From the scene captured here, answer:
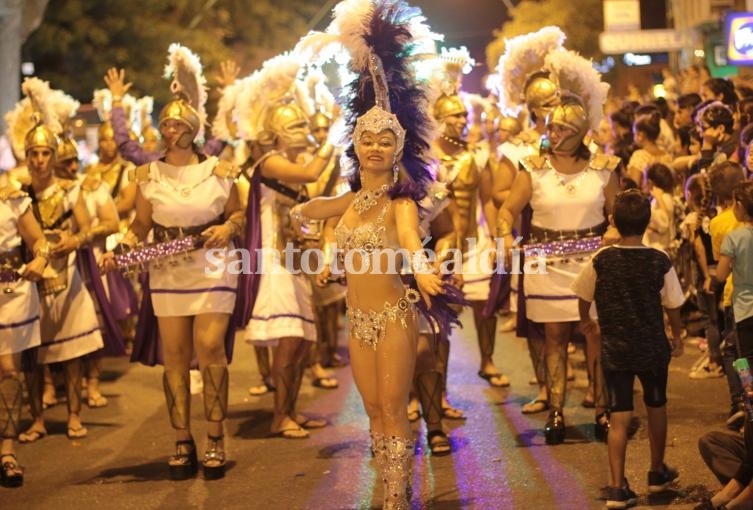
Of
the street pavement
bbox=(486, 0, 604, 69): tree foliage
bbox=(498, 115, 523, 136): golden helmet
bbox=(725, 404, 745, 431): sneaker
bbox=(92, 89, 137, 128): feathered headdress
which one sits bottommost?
the street pavement

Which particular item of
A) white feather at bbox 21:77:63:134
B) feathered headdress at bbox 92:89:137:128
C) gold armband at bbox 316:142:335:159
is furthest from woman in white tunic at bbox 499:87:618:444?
feathered headdress at bbox 92:89:137:128

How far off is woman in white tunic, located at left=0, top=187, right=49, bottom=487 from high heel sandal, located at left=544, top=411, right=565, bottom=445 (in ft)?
11.5

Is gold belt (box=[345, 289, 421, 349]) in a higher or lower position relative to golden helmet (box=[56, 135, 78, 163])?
lower

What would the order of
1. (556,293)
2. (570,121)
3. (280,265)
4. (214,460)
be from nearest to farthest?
(214,460)
(570,121)
(556,293)
(280,265)

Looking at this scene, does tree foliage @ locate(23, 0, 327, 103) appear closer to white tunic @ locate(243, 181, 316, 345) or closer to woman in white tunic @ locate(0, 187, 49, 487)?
white tunic @ locate(243, 181, 316, 345)

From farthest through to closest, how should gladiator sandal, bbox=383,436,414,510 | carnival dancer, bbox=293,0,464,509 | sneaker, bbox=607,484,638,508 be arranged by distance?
1. sneaker, bbox=607,484,638,508
2. carnival dancer, bbox=293,0,464,509
3. gladiator sandal, bbox=383,436,414,510

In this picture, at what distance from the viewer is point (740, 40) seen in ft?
60.8

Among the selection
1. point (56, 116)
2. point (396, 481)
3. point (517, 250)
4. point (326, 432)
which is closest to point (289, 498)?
point (396, 481)

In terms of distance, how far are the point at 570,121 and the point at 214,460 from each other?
3.25 m

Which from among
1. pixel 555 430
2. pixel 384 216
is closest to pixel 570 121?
pixel 555 430

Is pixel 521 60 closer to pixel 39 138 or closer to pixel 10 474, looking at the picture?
pixel 39 138

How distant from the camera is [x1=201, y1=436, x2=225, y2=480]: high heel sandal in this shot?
7711 millimetres

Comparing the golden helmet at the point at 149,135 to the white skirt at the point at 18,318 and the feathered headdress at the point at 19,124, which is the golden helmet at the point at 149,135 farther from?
the white skirt at the point at 18,318

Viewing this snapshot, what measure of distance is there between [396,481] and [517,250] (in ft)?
8.61
